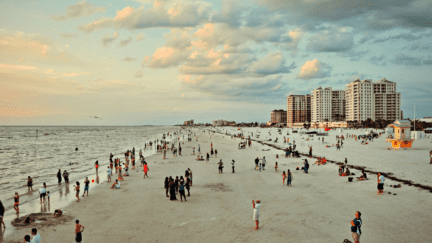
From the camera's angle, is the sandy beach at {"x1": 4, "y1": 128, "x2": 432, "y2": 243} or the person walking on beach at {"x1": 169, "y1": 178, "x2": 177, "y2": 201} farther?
the person walking on beach at {"x1": 169, "y1": 178, "x2": 177, "y2": 201}

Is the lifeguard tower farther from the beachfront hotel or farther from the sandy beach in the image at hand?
the beachfront hotel

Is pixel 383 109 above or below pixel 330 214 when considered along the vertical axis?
above

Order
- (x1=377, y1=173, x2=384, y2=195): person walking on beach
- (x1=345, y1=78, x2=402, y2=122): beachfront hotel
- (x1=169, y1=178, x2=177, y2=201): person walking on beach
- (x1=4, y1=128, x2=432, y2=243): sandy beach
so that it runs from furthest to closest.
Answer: (x1=345, y1=78, x2=402, y2=122): beachfront hotel
(x1=377, y1=173, x2=384, y2=195): person walking on beach
(x1=169, y1=178, x2=177, y2=201): person walking on beach
(x1=4, y1=128, x2=432, y2=243): sandy beach

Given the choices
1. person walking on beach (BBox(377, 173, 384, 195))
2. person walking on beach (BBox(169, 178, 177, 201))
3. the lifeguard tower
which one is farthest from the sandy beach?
the lifeguard tower

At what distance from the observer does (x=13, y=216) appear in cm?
1471

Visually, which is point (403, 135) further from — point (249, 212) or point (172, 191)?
point (172, 191)

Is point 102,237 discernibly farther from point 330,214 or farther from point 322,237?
point 330,214

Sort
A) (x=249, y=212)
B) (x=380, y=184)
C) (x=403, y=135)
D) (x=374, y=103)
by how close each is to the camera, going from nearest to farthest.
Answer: (x=249, y=212), (x=380, y=184), (x=403, y=135), (x=374, y=103)

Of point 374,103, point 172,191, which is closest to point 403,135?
point 172,191

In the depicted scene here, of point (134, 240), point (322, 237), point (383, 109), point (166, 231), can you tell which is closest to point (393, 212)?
point (322, 237)

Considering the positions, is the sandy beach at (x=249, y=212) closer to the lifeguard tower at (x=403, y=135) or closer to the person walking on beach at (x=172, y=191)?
the person walking on beach at (x=172, y=191)

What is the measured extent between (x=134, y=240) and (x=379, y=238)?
34.1 ft

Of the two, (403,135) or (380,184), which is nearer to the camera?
(380,184)

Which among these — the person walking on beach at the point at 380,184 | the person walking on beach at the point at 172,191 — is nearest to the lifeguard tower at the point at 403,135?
the person walking on beach at the point at 380,184
